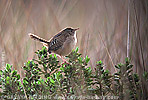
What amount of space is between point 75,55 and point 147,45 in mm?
859

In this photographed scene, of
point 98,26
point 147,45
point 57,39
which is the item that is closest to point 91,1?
point 98,26

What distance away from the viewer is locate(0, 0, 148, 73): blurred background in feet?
5.63

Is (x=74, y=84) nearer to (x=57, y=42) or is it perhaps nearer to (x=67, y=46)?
(x=67, y=46)

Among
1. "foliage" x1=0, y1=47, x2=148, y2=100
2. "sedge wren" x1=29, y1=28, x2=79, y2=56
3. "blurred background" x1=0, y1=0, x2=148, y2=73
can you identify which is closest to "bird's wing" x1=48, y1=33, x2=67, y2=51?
"sedge wren" x1=29, y1=28, x2=79, y2=56

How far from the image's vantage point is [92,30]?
2.78 meters

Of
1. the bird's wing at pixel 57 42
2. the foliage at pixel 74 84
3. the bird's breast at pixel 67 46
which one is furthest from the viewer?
the bird's wing at pixel 57 42

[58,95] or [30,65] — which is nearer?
[58,95]

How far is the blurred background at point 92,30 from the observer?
1.72 metres

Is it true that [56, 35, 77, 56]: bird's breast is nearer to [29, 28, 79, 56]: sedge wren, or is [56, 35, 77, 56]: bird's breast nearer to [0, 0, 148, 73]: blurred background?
[29, 28, 79, 56]: sedge wren

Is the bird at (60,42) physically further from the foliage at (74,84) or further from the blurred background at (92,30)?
the foliage at (74,84)

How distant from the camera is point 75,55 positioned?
1134mm

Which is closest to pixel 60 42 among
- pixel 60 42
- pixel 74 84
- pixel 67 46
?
pixel 60 42

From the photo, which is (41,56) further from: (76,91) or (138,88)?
(138,88)

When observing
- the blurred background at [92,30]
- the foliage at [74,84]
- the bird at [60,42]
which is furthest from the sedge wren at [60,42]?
the foliage at [74,84]
